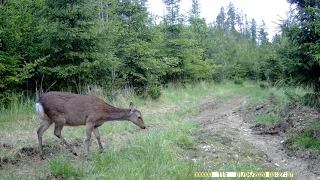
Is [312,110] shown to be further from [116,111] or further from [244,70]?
[244,70]

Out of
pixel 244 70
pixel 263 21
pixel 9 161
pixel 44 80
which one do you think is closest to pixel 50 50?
pixel 44 80

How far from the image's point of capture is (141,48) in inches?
566

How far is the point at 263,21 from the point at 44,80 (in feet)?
214

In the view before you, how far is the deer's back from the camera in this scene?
6629 mm

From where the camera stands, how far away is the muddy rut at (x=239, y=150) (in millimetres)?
5872

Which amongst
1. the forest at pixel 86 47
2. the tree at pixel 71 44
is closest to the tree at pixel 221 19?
the forest at pixel 86 47

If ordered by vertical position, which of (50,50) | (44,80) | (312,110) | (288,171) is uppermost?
(50,50)

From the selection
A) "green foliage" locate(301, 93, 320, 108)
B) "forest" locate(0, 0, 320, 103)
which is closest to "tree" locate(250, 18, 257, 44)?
"forest" locate(0, 0, 320, 103)

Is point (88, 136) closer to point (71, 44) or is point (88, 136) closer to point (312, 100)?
point (71, 44)

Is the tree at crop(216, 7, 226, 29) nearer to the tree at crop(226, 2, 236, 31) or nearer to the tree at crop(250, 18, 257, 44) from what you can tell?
the tree at crop(226, 2, 236, 31)

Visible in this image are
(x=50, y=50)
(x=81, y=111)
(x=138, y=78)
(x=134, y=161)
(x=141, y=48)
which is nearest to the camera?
(x=134, y=161)

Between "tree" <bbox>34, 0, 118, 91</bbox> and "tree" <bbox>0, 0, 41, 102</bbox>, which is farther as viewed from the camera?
"tree" <bbox>34, 0, 118, 91</bbox>

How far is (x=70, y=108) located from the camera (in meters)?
6.76

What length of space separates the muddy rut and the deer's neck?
1.95m
